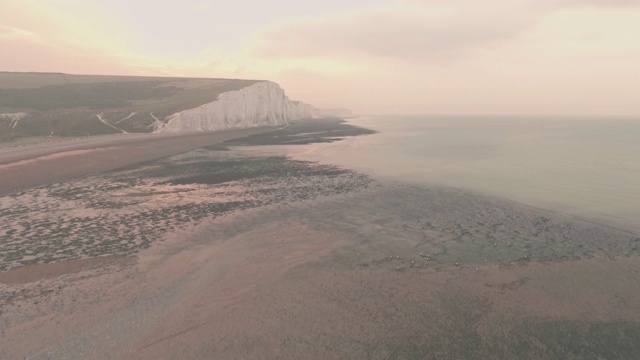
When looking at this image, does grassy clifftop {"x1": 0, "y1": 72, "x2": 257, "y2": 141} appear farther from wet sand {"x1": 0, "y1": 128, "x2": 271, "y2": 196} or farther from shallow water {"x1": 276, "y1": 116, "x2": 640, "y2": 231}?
shallow water {"x1": 276, "y1": 116, "x2": 640, "y2": 231}

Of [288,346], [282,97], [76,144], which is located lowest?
[288,346]

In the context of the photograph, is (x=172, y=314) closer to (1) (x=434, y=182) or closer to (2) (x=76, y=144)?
(1) (x=434, y=182)

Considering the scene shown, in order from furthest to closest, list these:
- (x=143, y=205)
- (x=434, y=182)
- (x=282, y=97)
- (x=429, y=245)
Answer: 1. (x=282, y=97)
2. (x=434, y=182)
3. (x=143, y=205)
4. (x=429, y=245)

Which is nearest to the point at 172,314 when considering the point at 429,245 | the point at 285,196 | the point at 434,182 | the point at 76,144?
the point at 429,245

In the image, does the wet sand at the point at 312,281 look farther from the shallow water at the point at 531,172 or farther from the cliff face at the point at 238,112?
the cliff face at the point at 238,112

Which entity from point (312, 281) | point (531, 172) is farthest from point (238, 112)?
point (312, 281)

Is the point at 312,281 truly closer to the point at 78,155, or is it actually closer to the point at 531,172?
the point at 531,172
